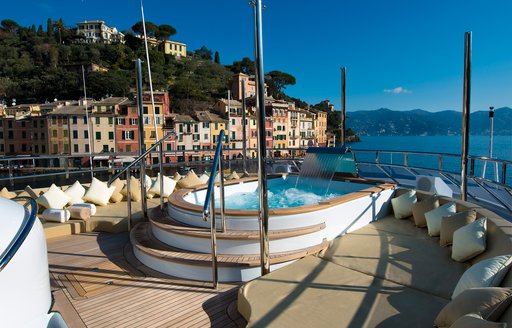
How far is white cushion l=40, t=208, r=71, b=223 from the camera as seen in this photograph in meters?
3.96

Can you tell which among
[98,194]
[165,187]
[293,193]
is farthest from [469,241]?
[98,194]

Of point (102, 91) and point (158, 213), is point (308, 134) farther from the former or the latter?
point (158, 213)

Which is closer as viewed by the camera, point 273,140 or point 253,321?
point 253,321

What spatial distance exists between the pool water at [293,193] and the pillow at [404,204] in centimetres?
71

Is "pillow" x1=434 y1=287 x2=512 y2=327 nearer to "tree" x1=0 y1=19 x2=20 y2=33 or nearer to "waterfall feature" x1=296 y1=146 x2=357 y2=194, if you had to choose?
"waterfall feature" x1=296 y1=146 x2=357 y2=194

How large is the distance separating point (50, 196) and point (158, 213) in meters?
1.72

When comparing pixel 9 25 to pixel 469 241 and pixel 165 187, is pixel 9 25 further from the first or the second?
pixel 469 241

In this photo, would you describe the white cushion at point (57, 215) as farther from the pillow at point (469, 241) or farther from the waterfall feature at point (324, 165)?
the pillow at point (469, 241)

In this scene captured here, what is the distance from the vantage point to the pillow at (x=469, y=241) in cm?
244

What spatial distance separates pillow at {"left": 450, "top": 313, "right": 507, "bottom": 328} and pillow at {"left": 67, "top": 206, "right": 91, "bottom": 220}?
3.96 meters

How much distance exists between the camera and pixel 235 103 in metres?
39.2

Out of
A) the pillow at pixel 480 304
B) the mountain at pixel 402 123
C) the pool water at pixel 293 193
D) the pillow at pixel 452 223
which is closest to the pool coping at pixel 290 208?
the pool water at pixel 293 193

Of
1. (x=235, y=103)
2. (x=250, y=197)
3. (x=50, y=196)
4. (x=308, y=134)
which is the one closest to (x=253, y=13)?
(x=250, y=197)

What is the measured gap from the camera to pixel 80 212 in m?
4.00
